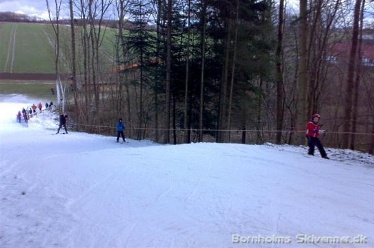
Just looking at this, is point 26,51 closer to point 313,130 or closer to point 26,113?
point 26,113

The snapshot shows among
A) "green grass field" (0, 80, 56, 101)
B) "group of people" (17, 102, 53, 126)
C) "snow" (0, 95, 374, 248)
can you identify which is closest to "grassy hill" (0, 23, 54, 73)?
"green grass field" (0, 80, 56, 101)

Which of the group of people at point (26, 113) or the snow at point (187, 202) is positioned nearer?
the snow at point (187, 202)

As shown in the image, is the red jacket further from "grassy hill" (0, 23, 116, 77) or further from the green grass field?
"grassy hill" (0, 23, 116, 77)

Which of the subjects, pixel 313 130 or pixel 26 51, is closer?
pixel 313 130

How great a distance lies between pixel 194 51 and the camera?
25.2m

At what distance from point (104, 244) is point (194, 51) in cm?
2131

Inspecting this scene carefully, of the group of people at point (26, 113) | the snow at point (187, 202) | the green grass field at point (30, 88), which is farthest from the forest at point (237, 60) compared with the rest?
the green grass field at point (30, 88)

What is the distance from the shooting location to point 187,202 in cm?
716

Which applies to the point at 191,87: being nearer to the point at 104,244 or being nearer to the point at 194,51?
the point at 194,51

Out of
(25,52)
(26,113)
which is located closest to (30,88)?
(25,52)

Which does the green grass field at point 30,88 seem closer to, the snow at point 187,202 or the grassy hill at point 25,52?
the grassy hill at point 25,52

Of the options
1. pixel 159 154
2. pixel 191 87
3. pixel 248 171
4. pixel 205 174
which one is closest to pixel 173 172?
pixel 205 174

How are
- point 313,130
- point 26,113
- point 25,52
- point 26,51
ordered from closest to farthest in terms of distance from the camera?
point 313,130 → point 26,113 → point 25,52 → point 26,51

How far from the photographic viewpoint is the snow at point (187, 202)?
17.7 feet
